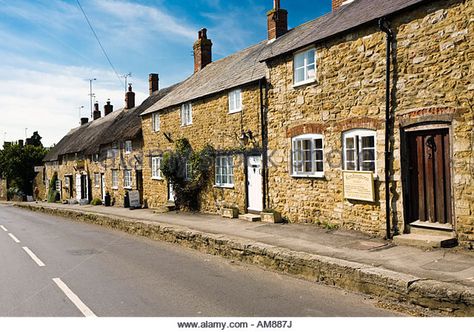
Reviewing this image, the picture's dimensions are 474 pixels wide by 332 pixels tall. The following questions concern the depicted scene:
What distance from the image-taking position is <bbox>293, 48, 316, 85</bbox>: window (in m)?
11.2

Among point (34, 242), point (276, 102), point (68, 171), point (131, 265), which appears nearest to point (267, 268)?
point (131, 265)

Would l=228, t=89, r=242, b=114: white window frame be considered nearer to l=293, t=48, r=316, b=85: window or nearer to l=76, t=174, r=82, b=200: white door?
l=293, t=48, r=316, b=85: window

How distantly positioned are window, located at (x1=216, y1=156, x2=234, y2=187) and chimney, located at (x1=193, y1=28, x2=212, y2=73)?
8710mm

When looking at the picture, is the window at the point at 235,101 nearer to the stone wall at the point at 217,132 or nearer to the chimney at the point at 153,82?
the stone wall at the point at 217,132

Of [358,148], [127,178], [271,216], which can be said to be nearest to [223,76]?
[271,216]

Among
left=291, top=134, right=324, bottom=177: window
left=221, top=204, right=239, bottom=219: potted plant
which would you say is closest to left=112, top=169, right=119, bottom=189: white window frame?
left=221, top=204, right=239, bottom=219: potted plant

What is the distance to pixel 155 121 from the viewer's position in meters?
20.6

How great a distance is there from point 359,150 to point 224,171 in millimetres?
6486

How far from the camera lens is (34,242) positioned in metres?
11.8

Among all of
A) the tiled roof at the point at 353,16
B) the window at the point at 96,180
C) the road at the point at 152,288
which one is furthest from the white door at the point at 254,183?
→ the window at the point at 96,180

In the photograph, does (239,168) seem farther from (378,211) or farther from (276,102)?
(378,211)

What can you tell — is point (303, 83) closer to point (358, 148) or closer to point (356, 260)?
point (358, 148)

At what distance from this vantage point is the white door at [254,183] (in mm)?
13383
